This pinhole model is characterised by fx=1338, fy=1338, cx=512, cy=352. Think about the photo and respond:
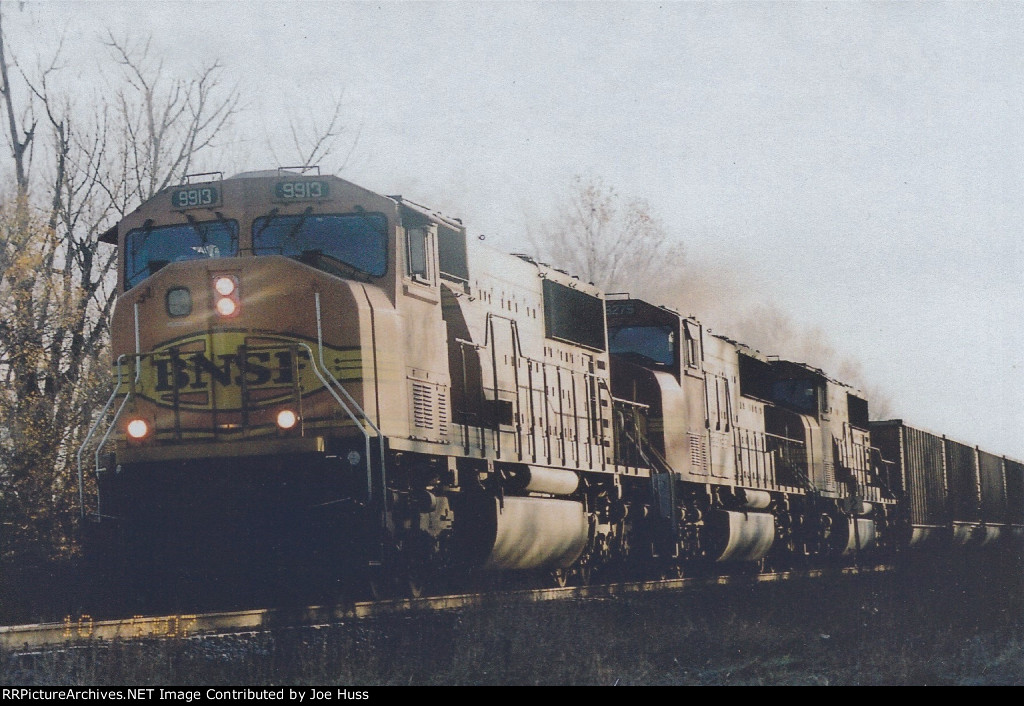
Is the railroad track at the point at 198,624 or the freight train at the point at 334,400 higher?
the freight train at the point at 334,400

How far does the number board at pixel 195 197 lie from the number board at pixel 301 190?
0.56 m

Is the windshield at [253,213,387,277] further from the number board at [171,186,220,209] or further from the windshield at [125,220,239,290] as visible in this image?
the number board at [171,186,220,209]

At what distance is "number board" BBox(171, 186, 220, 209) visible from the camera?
12.1 m

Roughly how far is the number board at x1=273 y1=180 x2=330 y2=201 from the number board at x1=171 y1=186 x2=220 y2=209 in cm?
56

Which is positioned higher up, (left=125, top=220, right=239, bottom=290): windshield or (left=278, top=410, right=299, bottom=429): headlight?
(left=125, top=220, right=239, bottom=290): windshield

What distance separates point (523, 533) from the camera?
13703mm

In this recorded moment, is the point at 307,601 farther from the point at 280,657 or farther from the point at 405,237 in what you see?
the point at 405,237

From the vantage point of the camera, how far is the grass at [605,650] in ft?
30.5

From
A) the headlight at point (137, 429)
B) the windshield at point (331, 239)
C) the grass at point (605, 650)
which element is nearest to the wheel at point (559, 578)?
the grass at point (605, 650)

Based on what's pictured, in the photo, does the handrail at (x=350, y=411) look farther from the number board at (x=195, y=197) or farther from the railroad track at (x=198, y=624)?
the number board at (x=195, y=197)

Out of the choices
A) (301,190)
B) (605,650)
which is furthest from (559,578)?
(301,190)

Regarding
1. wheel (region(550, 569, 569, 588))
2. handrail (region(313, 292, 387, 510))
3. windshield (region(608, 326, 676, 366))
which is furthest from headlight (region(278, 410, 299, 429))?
windshield (region(608, 326, 676, 366))

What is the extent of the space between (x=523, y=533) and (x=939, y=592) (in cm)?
751
